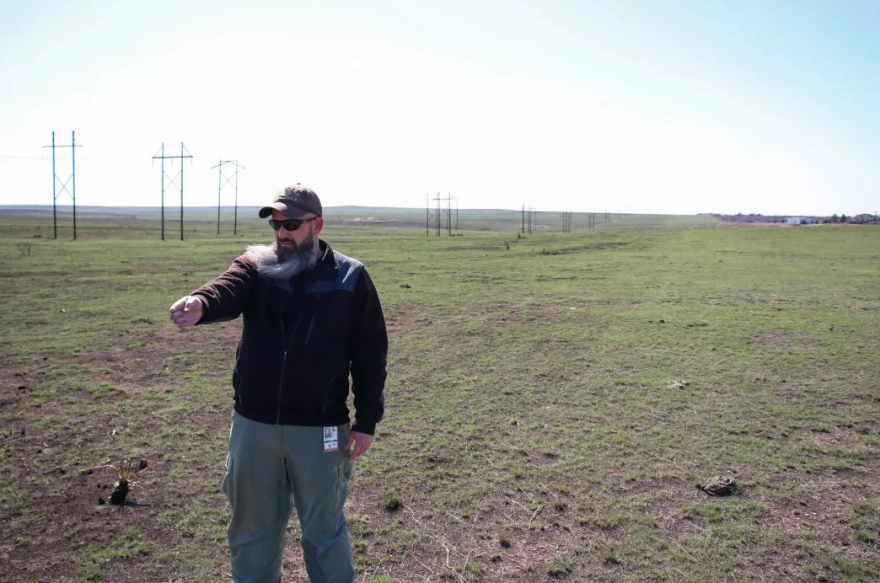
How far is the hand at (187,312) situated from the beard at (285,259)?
0.39 m

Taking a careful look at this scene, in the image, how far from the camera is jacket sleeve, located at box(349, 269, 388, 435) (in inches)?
117

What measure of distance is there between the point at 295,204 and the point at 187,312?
2.45ft

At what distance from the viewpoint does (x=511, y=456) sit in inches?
212

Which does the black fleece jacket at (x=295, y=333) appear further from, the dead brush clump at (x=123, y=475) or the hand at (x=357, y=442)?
the dead brush clump at (x=123, y=475)

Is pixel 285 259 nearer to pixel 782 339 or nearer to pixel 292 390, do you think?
pixel 292 390

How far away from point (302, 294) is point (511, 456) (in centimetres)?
323

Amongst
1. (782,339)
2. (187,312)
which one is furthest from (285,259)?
(782,339)

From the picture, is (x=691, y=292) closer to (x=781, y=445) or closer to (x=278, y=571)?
(x=781, y=445)

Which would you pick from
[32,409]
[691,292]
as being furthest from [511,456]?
[691,292]

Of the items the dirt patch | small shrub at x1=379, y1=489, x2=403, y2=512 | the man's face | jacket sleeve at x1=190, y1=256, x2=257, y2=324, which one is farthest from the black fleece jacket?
the dirt patch

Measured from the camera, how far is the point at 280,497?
2867 millimetres

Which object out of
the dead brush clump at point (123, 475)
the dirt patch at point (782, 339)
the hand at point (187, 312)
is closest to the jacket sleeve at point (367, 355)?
the hand at point (187, 312)

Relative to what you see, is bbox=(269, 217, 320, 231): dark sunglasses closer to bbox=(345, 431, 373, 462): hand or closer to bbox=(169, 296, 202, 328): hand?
bbox=(169, 296, 202, 328): hand

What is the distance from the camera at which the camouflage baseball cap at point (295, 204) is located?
2883 millimetres
